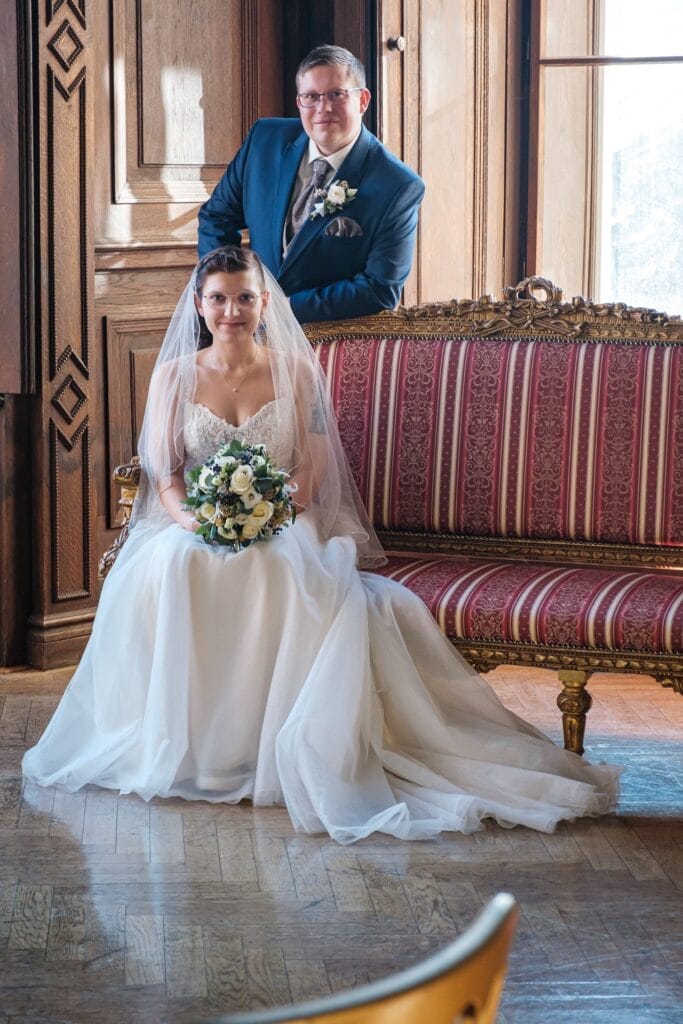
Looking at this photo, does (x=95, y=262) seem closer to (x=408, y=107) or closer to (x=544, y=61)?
(x=408, y=107)

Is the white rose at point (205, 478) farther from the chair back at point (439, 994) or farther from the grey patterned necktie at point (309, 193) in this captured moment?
the chair back at point (439, 994)

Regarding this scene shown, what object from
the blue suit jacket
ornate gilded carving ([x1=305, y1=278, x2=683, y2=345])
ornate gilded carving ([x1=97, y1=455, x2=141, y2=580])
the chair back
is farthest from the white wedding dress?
the chair back

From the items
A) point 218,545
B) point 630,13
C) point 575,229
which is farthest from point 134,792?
point 630,13

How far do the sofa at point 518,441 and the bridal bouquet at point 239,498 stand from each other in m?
0.33

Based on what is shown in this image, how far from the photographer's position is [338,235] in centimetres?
433

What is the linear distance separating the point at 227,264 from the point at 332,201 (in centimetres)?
51

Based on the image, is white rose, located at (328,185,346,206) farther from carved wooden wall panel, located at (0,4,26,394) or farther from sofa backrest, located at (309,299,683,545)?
carved wooden wall panel, located at (0,4,26,394)

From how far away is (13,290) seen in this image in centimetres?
459

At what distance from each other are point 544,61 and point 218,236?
51.0 inches

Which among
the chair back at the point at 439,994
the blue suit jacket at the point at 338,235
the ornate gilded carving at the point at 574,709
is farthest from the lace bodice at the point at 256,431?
the chair back at the point at 439,994

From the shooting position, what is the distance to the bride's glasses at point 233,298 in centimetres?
396

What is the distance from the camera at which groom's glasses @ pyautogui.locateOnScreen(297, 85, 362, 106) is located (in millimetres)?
4242

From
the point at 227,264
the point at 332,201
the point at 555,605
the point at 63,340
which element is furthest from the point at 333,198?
the point at 555,605

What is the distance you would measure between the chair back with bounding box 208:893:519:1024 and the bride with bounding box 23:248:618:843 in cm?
233
